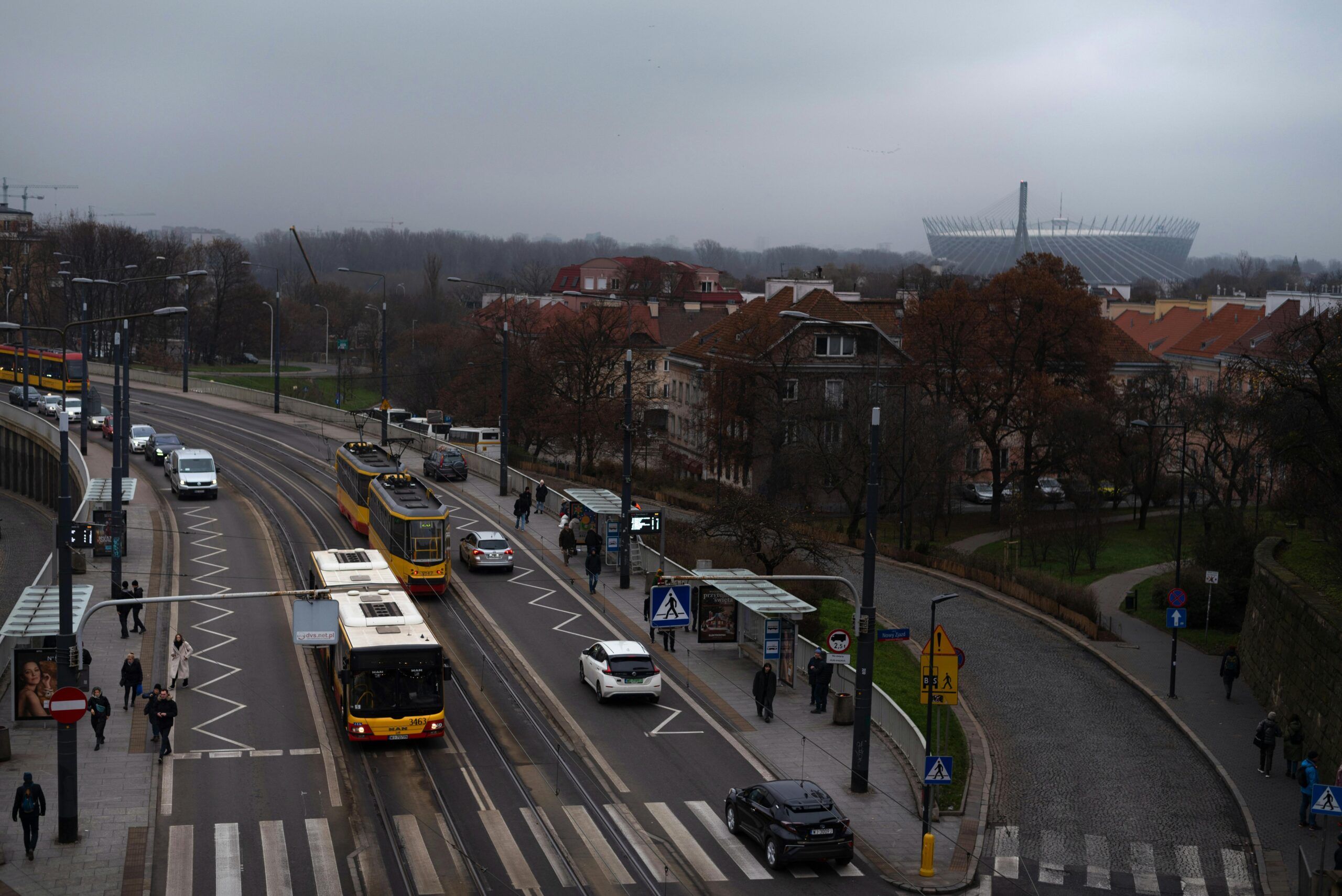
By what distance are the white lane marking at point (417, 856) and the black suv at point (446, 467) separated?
4095 cm

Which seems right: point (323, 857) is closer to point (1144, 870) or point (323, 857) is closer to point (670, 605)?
point (670, 605)

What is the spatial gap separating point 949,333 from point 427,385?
172ft

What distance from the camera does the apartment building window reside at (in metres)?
76.2

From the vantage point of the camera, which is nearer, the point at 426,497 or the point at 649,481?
the point at 426,497

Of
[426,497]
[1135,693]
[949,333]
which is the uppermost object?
[949,333]

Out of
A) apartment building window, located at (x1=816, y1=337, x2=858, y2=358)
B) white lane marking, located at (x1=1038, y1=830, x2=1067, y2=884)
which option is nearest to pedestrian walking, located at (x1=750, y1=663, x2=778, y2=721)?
white lane marking, located at (x1=1038, y1=830, x2=1067, y2=884)

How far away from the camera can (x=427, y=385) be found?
109500 mm

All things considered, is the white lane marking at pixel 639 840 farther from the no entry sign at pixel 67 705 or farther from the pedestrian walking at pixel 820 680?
the no entry sign at pixel 67 705

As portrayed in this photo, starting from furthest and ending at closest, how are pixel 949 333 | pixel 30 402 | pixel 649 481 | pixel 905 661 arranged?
pixel 30 402
pixel 649 481
pixel 949 333
pixel 905 661

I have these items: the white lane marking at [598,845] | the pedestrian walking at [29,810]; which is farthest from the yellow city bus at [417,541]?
the pedestrian walking at [29,810]

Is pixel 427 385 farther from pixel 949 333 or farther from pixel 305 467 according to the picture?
pixel 949 333

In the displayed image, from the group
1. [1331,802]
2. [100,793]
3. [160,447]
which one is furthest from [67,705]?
[160,447]

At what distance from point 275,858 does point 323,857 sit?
809 millimetres

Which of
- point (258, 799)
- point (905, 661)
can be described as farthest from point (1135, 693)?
point (258, 799)
